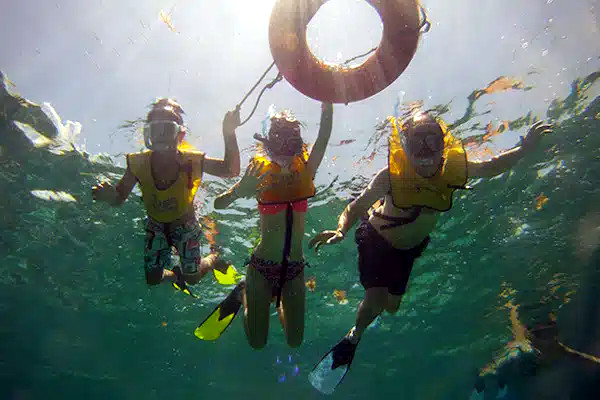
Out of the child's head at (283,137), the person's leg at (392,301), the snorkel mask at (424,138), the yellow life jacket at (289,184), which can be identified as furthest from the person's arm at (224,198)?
the person's leg at (392,301)

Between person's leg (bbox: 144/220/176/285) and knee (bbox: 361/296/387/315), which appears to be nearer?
knee (bbox: 361/296/387/315)

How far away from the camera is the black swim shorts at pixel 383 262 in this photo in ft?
19.2

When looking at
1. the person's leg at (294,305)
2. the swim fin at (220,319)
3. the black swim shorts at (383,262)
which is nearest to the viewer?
the black swim shorts at (383,262)

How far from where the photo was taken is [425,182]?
5.26 metres

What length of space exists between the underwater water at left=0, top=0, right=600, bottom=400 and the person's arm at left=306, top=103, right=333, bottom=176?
3.98 meters

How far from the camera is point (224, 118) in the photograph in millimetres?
4984

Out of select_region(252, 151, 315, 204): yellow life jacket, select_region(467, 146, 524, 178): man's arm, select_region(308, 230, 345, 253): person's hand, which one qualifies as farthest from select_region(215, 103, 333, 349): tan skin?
select_region(467, 146, 524, 178): man's arm

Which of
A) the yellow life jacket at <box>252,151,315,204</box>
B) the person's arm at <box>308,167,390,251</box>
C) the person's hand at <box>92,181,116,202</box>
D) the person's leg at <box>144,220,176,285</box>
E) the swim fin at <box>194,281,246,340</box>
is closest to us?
the person's arm at <box>308,167,390,251</box>

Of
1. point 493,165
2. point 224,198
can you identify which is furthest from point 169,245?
point 493,165

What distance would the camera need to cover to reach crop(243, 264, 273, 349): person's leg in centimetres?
591

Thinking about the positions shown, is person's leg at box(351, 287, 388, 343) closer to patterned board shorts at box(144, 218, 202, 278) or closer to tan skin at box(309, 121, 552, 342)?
tan skin at box(309, 121, 552, 342)

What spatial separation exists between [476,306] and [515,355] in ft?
10.7

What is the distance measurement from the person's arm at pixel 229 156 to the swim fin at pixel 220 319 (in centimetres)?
238

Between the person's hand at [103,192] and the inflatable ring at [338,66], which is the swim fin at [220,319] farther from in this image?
the inflatable ring at [338,66]
